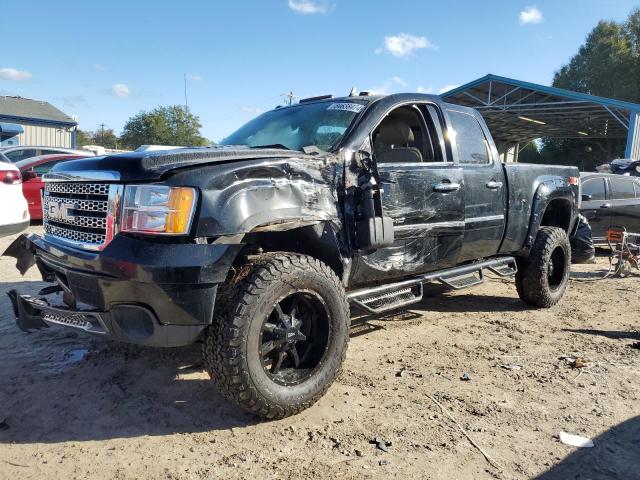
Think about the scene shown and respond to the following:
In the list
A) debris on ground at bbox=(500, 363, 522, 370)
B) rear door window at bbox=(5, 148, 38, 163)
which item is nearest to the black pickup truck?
debris on ground at bbox=(500, 363, 522, 370)

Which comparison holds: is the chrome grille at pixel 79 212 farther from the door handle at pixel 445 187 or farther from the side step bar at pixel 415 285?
the door handle at pixel 445 187

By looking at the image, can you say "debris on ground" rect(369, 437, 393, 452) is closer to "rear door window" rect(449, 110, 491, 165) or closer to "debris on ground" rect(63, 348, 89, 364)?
"debris on ground" rect(63, 348, 89, 364)

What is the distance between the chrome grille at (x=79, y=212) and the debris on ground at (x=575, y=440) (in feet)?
9.02


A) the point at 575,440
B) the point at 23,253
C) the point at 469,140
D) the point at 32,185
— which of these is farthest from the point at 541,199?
the point at 32,185

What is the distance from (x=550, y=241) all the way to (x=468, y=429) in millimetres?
3210

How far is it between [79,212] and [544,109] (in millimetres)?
25327

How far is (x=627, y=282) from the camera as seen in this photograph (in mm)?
7555

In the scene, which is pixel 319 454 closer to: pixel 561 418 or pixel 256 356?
pixel 256 356

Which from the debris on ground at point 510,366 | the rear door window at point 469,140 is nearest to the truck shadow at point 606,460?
the debris on ground at point 510,366

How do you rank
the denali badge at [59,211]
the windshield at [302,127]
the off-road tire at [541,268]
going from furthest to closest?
the off-road tire at [541,268] < the windshield at [302,127] < the denali badge at [59,211]

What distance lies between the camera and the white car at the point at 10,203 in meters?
5.06

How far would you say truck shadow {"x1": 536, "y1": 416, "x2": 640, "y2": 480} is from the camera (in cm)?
253

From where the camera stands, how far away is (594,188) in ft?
31.4

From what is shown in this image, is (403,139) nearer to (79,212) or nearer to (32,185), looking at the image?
(79,212)
